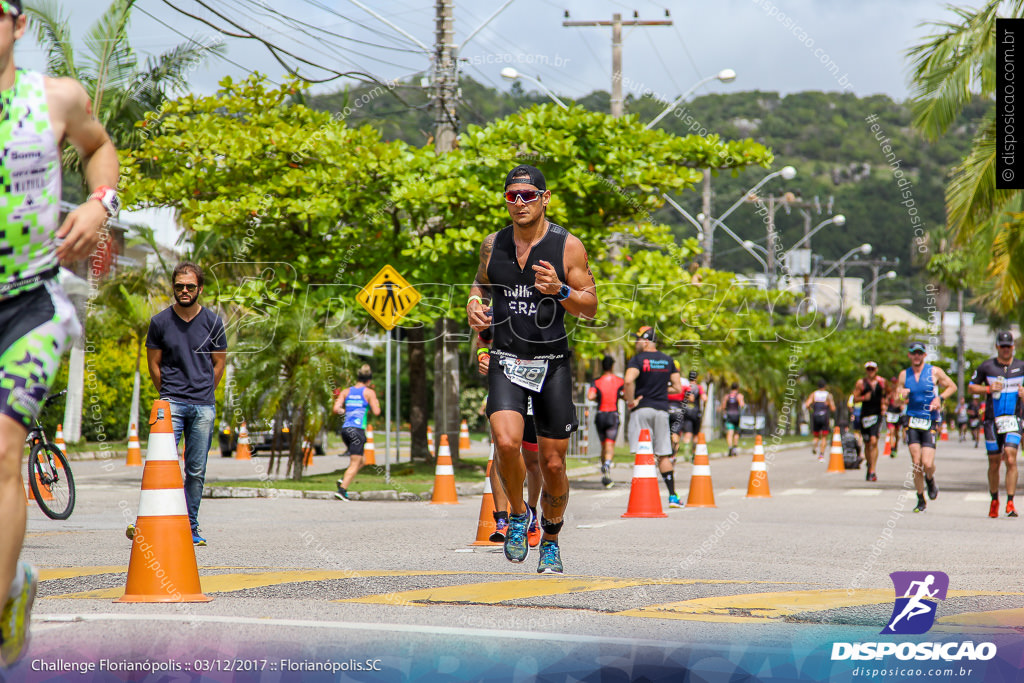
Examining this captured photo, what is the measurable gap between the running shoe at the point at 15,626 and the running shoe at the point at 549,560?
12.3ft

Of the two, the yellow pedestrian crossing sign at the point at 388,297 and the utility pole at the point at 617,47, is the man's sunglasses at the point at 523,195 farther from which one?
the utility pole at the point at 617,47

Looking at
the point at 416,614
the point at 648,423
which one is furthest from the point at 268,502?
the point at 416,614

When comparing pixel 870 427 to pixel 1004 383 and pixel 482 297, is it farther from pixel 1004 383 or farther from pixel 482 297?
pixel 482 297

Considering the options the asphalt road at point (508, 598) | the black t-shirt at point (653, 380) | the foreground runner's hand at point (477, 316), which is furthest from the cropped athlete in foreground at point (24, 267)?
the black t-shirt at point (653, 380)

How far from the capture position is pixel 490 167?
1878 cm

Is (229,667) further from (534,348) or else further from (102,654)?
(534,348)

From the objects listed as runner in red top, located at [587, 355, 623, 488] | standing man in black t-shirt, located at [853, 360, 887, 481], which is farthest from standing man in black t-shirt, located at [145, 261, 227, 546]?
standing man in black t-shirt, located at [853, 360, 887, 481]

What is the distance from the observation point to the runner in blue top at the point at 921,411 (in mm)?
15219

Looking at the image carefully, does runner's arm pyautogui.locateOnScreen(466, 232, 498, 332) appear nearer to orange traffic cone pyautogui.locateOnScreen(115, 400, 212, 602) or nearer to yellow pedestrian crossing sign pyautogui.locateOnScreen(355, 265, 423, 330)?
orange traffic cone pyautogui.locateOnScreen(115, 400, 212, 602)

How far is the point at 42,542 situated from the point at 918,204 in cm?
8461

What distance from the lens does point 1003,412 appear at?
14273mm

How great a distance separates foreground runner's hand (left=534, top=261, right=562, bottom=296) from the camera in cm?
636

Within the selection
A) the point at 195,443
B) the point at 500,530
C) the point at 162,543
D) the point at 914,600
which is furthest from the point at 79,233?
the point at 195,443

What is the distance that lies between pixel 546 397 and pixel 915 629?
244 cm
